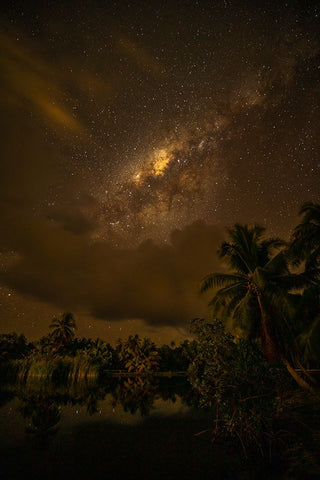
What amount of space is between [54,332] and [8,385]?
94.5ft

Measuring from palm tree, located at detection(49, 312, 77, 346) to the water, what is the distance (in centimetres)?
3456

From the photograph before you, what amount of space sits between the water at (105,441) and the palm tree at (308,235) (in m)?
10.6

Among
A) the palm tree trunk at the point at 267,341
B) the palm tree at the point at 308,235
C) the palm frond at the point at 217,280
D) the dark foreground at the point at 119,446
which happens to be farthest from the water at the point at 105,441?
Result: the palm tree at the point at 308,235

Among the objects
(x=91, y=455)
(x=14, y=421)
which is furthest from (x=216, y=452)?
(x=14, y=421)

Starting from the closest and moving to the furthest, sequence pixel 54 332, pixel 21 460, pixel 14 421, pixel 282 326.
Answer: pixel 21 460
pixel 14 421
pixel 282 326
pixel 54 332

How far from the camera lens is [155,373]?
4191 cm

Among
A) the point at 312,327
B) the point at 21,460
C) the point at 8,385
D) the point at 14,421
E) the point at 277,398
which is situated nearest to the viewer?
the point at 21,460

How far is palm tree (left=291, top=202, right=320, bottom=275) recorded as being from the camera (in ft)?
54.3

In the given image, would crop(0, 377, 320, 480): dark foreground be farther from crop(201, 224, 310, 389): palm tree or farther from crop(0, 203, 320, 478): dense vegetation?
crop(201, 224, 310, 389): palm tree

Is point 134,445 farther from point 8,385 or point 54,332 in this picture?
point 54,332

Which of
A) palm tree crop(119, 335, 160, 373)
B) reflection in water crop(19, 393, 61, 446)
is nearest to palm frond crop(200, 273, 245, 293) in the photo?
reflection in water crop(19, 393, 61, 446)

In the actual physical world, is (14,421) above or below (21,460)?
above

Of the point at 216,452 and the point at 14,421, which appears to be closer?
the point at 216,452

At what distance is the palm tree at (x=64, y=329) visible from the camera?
5047 cm
